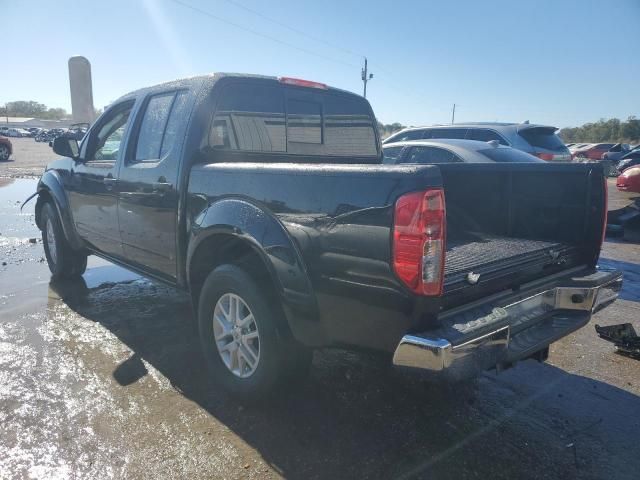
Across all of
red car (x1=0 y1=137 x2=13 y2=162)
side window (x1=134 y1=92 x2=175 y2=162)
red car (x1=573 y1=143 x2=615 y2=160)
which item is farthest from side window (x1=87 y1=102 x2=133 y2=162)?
red car (x1=573 y1=143 x2=615 y2=160)

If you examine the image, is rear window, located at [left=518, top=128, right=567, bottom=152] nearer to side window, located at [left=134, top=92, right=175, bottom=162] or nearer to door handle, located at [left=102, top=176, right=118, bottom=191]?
side window, located at [left=134, top=92, right=175, bottom=162]

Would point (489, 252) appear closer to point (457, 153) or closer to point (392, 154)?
point (457, 153)

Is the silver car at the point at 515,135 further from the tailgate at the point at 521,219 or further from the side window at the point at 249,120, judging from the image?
the side window at the point at 249,120

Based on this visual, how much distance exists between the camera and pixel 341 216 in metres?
2.22

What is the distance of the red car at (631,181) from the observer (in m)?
10.9

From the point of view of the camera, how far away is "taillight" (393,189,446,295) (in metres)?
1.99

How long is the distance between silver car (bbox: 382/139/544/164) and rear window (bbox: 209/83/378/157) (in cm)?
278

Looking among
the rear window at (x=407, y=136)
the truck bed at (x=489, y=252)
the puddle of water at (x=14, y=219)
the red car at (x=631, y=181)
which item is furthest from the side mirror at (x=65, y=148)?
the red car at (x=631, y=181)

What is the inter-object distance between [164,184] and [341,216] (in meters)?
1.71

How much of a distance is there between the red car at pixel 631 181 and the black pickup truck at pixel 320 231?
9.25m

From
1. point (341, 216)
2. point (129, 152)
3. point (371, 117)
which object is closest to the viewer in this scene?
point (341, 216)

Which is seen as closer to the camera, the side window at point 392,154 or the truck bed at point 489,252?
the truck bed at point 489,252

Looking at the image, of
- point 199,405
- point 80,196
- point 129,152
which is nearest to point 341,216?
point 199,405

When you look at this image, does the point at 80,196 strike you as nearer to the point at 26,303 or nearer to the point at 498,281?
the point at 26,303
